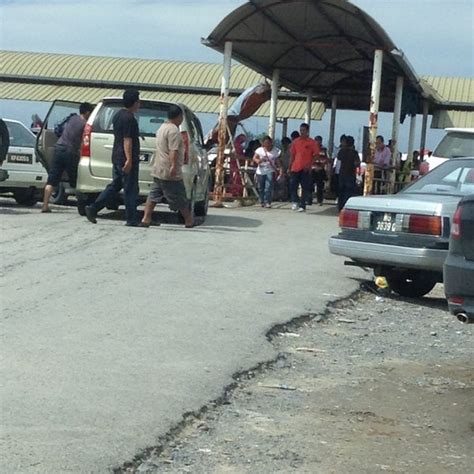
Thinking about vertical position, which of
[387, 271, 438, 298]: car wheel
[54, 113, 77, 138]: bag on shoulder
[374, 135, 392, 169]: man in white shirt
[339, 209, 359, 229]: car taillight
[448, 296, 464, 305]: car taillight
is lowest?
[387, 271, 438, 298]: car wheel

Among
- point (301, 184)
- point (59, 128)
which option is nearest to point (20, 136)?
point (59, 128)

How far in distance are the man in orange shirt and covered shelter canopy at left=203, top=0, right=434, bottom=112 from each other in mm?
1886

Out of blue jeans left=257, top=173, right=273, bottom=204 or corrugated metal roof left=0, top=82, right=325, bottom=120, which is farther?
corrugated metal roof left=0, top=82, right=325, bottom=120

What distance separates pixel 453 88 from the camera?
39094 mm

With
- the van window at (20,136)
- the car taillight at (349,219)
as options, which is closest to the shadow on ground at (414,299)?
the car taillight at (349,219)

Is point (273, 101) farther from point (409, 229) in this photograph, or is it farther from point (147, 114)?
point (409, 229)

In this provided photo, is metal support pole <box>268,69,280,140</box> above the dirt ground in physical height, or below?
above

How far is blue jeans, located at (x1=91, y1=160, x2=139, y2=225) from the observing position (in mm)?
14430

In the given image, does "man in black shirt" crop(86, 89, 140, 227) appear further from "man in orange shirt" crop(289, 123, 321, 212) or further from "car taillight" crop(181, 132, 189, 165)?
"man in orange shirt" crop(289, 123, 321, 212)

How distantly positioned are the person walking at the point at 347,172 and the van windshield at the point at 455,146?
10.7 feet

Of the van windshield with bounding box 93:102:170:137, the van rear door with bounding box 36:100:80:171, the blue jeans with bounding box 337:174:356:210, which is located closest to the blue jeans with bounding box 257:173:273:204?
the blue jeans with bounding box 337:174:356:210

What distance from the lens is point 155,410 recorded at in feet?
19.9

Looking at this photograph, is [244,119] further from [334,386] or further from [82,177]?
[334,386]

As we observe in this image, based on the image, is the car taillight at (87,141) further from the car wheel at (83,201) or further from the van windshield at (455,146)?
the van windshield at (455,146)
